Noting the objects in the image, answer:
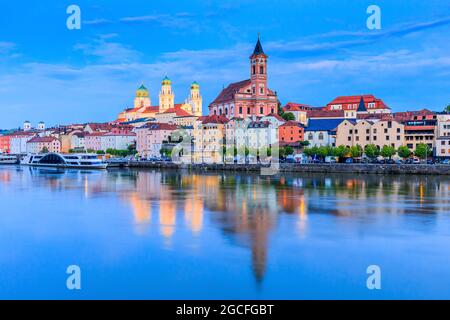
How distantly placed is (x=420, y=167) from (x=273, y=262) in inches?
656

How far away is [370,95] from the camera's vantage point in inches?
1757

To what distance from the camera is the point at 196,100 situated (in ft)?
196

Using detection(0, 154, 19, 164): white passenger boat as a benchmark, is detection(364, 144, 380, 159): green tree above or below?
above

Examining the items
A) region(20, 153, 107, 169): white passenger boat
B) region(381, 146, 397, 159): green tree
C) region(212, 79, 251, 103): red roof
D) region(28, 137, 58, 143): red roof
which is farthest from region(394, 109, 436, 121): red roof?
region(28, 137, 58, 143): red roof

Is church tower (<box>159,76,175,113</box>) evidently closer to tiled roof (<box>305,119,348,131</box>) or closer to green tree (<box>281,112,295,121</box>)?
green tree (<box>281,112,295,121</box>)

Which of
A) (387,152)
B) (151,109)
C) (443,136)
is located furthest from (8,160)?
(443,136)

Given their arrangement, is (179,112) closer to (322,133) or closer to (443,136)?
(322,133)

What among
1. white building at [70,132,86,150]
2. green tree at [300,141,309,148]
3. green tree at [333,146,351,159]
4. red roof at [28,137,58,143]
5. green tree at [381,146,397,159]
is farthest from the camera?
red roof at [28,137,58,143]

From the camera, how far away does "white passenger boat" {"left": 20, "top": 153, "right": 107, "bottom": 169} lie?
34938 millimetres

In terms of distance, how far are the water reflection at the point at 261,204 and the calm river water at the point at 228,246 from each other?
37 mm

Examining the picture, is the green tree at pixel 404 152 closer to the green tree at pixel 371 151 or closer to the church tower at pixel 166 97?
the green tree at pixel 371 151

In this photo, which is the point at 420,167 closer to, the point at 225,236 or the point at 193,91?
the point at 225,236

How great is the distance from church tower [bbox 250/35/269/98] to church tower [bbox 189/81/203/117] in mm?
16990
